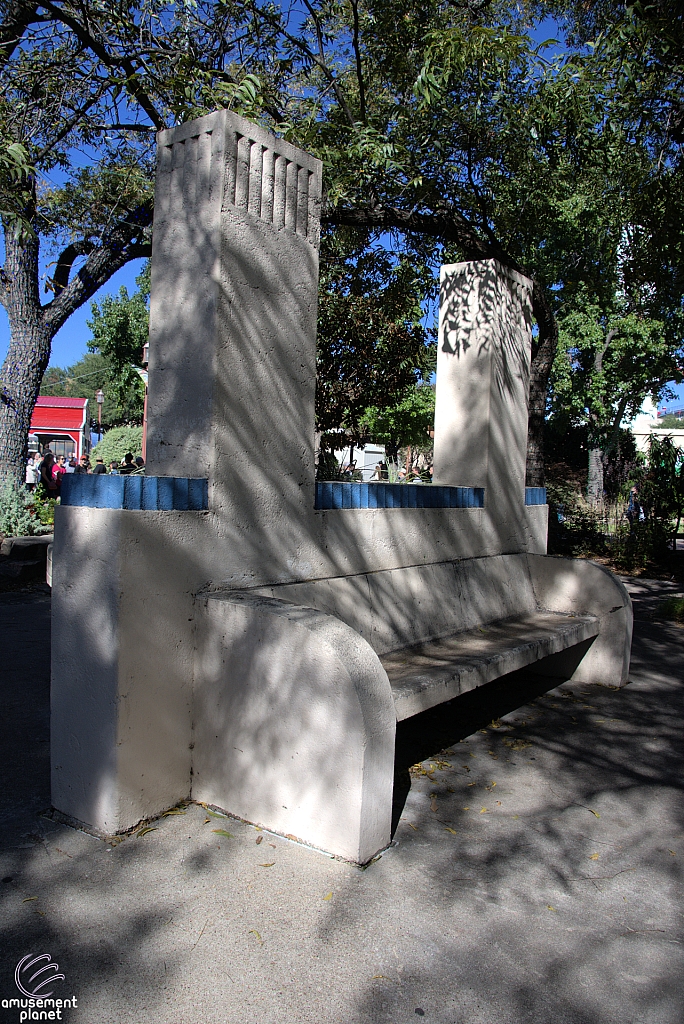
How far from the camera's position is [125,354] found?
4694 cm

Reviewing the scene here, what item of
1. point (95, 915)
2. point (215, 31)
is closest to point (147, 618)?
point (95, 915)

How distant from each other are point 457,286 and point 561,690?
3182 millimetres

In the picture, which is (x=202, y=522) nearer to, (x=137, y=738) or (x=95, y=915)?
(x=137, y=738)

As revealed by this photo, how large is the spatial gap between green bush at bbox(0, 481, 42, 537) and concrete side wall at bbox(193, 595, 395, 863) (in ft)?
28.6

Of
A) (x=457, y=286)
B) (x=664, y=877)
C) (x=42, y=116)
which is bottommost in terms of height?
(x=664, y=877)

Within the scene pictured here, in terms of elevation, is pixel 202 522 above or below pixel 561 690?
above

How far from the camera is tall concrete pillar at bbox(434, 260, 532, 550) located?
5738 mm

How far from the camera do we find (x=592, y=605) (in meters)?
5.73

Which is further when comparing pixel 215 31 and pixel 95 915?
pixel 215 31

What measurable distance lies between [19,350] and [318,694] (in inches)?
424

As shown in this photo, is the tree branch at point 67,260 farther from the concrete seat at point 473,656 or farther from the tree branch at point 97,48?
the concrete seat at point 473,656

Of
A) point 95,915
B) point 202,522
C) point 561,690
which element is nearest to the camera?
point 95,915

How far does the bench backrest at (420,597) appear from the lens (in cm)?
400

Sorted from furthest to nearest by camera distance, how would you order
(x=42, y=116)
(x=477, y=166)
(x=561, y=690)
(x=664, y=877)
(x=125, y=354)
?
(x=125, y=354), (x=477, y=166), (x=42, y=116), (x=561, y=690), (x=664, y=877)
